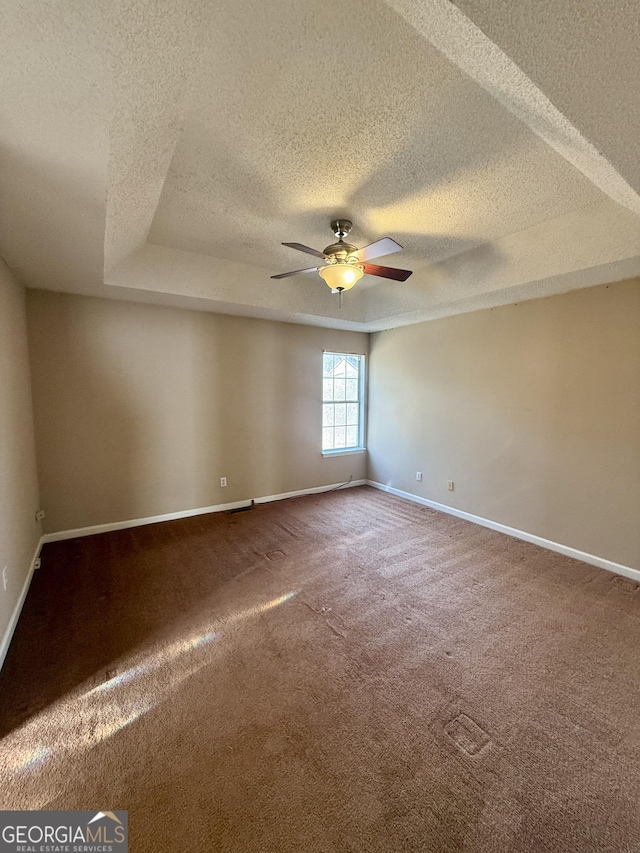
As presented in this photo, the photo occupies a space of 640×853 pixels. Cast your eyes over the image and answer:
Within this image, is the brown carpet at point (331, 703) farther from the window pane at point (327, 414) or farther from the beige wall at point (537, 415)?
the window pane at point (327, 414)

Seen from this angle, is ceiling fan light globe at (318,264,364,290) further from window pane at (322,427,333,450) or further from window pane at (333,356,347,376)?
window pane at (322,427,333,450)

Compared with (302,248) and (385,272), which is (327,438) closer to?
(385,272)

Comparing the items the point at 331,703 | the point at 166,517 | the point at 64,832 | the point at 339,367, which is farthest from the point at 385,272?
the point at 166,517

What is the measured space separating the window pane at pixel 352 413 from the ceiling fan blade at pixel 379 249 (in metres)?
3.00

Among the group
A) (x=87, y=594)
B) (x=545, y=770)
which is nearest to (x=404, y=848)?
(x=545, y=770)

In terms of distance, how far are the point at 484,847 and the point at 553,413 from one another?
10.2 feet

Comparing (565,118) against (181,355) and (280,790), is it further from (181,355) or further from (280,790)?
(181,355)

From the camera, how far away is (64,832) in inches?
46.1

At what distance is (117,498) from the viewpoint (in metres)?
3.67

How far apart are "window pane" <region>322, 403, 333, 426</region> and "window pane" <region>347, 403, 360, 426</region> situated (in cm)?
32

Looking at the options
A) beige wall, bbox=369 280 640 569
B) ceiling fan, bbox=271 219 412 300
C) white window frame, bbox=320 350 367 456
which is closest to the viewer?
ceiling fan, bbox=271 219 412 300

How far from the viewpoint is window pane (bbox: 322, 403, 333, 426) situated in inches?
201

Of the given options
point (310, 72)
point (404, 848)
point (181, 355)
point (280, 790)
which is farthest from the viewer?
point (181, 355)

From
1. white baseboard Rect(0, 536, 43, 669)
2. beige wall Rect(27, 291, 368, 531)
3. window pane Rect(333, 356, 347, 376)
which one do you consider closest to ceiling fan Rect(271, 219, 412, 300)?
beige wall Rect(27, 291, 368, 531)
